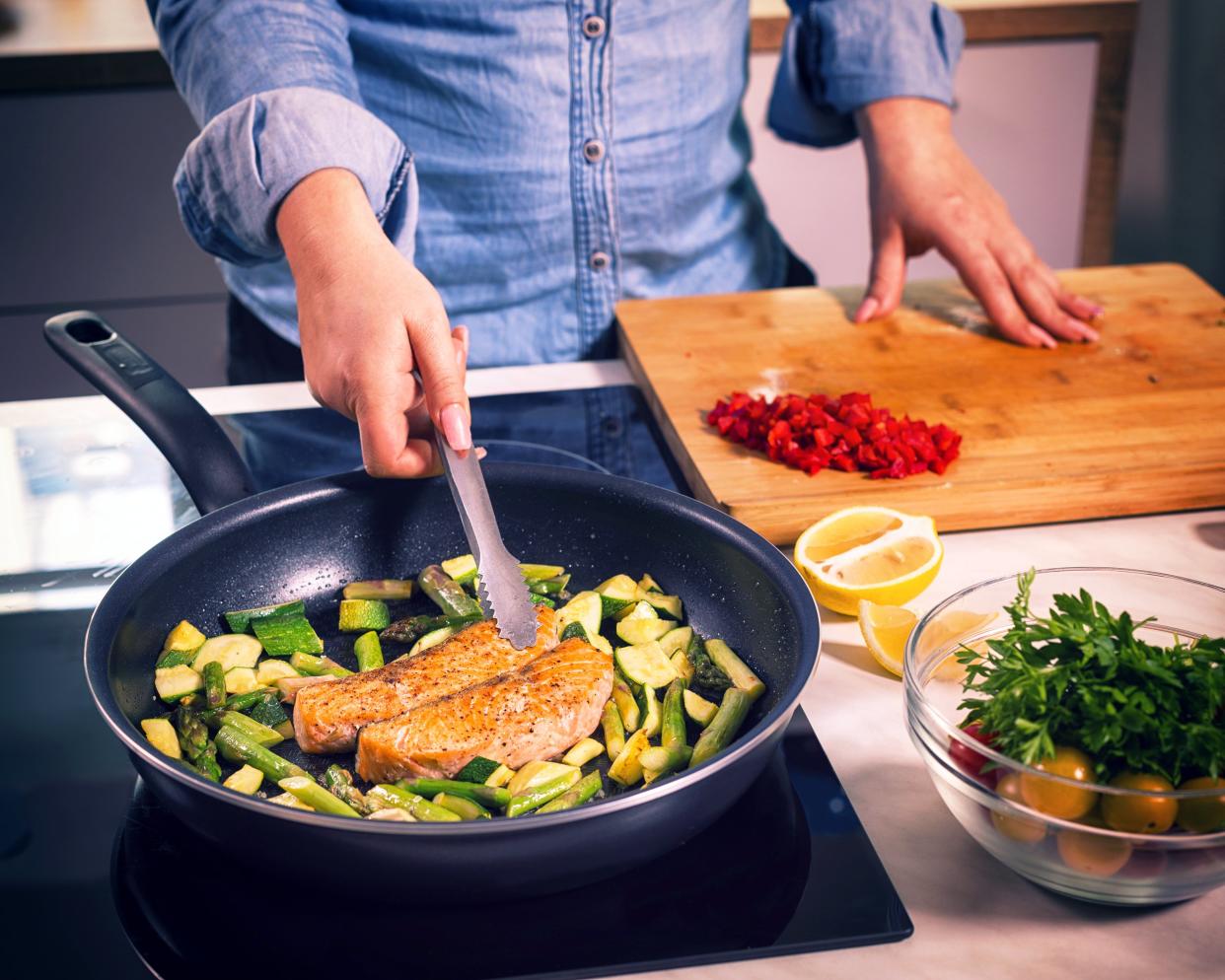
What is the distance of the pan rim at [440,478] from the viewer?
2.45ft

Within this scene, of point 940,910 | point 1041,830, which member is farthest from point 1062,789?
point 940,910

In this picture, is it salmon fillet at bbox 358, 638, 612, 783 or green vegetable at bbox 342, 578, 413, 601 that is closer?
salmon fillet at bbox 358, 638, 612, 783

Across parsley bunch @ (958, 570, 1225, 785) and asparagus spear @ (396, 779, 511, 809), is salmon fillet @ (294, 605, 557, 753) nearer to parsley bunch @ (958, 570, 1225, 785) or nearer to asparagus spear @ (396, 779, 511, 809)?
asparagus spear @ (396, 779, 511, 809)

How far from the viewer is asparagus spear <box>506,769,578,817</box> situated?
36.2 inches

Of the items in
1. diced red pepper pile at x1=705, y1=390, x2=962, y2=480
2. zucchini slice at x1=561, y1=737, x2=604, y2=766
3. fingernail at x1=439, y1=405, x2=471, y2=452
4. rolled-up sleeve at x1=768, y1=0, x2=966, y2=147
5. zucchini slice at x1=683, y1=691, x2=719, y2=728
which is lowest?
zucchini slice at x1=561, y1=737, x2=604, y2=766

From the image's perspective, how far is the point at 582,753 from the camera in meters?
1.02

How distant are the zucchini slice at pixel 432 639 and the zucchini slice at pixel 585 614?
0.11 m

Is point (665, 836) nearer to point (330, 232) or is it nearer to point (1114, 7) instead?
point (330, 232)

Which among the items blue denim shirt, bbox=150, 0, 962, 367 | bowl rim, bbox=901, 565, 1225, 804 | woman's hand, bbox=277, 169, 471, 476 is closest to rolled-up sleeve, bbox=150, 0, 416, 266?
blue denim shirt, bbox=150, 0, 962, 367

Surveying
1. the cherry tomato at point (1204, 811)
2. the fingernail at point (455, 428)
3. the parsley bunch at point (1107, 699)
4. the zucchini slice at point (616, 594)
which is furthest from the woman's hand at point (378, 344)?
the cherry tomato at point (1204, 811)

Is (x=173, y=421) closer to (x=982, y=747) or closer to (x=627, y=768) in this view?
(x=627, y=768)

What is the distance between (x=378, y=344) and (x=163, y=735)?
41 centimetres

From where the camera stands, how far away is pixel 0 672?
1121 millimetres

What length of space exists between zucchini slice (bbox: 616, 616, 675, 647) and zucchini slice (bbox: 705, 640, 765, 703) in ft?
0.16
